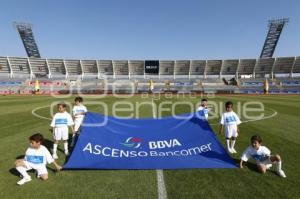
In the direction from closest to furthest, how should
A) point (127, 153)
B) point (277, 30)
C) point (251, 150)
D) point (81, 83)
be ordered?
1. point (251, 150)
2. point (127, 153)
3. point (81, 83)
4. point (277, 30)

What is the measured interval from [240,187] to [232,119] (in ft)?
11.1

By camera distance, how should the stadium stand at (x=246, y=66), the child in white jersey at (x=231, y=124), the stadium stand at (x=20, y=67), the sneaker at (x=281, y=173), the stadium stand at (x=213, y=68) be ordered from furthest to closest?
the stadium stand at (x=213, y=68), the stadium stand at (x=246, y=66), the stadium stand at (x=20, y=67), the child in white jersey at (x=231, y=124), the sneaker at (x=281, y=173)

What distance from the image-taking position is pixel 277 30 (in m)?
89.4

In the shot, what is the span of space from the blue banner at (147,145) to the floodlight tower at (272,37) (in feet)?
303

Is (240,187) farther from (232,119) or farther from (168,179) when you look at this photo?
(232,119)

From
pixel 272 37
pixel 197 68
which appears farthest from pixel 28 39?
pixel 272 37

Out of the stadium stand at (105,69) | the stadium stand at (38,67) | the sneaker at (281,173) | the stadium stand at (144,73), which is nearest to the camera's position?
the sneaker at (281,173)

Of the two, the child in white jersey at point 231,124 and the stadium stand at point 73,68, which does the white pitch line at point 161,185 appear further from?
the stadium stand at point 73,68

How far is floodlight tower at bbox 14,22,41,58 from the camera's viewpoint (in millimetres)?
89562

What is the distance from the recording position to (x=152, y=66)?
77688 millimetres

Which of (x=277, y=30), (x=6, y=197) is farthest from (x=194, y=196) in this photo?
(x=277, y=30)

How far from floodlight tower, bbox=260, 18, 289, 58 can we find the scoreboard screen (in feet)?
133

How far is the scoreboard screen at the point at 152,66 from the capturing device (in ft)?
254

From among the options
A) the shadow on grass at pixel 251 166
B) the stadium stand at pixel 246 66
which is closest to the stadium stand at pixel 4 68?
the stadium stand at pixel 246 66
